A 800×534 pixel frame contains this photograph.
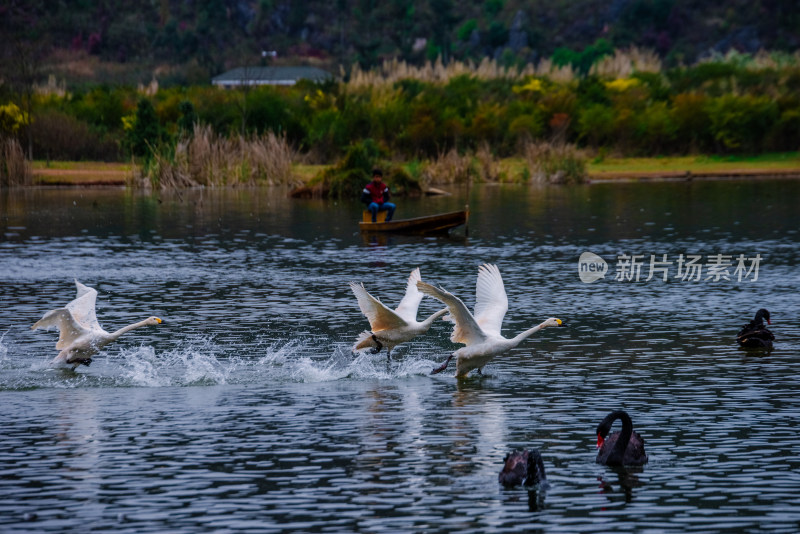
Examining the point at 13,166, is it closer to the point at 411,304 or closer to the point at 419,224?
the point at 419,224

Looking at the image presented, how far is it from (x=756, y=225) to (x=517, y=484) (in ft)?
78.4

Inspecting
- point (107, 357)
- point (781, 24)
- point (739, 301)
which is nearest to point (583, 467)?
point (107, 357)

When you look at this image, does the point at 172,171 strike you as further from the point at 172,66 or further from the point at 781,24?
the point at 781,24

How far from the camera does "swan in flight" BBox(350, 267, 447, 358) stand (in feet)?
54.2

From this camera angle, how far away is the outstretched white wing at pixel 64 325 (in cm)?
1580

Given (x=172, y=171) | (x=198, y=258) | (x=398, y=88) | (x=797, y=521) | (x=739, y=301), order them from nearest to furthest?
(x=797, y=521), (x=739, y=301), (x=198, y=258), (x=172, y=171), (x=398, y=88)

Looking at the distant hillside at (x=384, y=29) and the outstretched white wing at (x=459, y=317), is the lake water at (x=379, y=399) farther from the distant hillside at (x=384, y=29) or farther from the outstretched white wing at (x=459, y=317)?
the distant hillside at (x=384, y=29)

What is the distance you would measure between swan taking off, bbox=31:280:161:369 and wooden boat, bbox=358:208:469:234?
53.1ft

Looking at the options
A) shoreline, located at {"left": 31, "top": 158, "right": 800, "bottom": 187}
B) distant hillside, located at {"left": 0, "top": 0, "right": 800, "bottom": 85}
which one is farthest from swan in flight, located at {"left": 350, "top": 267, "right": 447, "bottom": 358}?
distant hillside, located at {"left": 0, "top": 0, "right": 800, "bottom": 85}

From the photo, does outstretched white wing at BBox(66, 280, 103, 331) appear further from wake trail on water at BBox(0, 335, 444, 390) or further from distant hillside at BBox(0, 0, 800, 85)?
distant hillside at BBox(0, 0, 800, 85)

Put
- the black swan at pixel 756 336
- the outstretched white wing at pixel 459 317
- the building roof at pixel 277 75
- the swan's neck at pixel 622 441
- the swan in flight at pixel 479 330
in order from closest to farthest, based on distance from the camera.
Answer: the swan's neck at pixel 622 441
the outstretched white wing at pixel 459 317
the swan in flight at pixel 479 330
the black swan at pixel 756 336
the building roof at pixel 277 75

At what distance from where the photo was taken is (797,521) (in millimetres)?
10398

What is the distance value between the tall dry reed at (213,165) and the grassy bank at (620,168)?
1156 mm

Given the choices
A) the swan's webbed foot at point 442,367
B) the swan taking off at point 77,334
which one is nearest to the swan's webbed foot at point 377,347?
the swan's webbed foot at point 442,367
